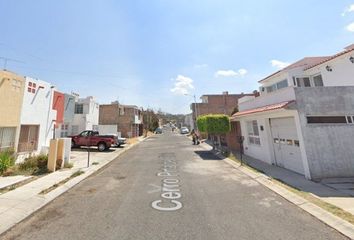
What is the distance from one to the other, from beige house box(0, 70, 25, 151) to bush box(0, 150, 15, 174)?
71 cm

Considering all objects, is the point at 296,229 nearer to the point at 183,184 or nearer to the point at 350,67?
the point at 183,184

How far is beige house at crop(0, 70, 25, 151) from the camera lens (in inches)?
426

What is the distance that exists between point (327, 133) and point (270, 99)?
13.3 feet

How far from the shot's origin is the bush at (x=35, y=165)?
10.4m

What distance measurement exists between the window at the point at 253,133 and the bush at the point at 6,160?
1522cm

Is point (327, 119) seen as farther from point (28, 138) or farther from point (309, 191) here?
point (28, 138)

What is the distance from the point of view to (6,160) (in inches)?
396

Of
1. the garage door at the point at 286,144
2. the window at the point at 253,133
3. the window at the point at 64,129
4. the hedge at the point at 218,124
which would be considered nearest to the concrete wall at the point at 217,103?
the hedge at the point at 218,124

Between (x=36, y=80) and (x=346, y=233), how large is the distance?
17.5 meters

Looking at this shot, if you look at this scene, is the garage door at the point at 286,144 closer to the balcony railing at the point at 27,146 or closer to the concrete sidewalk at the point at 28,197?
the concrete sidewalk at the point at 28,197

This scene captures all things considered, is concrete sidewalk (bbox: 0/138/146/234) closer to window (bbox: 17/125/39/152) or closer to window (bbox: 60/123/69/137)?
window (bbox: 17/125/39/152)

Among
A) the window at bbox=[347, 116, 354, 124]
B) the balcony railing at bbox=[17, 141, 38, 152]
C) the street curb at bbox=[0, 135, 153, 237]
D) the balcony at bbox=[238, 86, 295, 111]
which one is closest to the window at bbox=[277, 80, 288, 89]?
the balcony at bbox=[238, 86, 295, 111]

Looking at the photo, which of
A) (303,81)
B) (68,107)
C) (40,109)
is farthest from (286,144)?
(68,107)

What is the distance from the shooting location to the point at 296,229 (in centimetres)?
452
